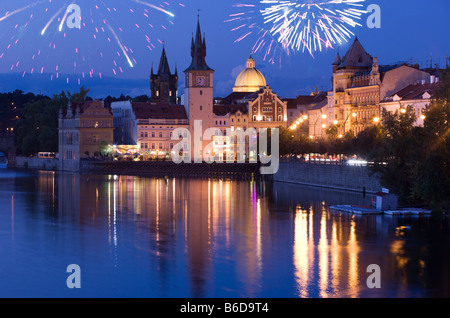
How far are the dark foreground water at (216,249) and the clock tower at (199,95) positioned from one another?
63.4 metres

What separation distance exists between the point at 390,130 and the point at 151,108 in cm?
7705

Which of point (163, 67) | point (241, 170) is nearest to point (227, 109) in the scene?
point (241, 170)

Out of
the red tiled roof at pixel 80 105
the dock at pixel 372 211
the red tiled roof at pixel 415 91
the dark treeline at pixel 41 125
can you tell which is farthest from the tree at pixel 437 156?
the dark treeline at pixel 41 125

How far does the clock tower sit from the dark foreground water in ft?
208

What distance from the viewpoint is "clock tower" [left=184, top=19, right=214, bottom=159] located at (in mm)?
127688

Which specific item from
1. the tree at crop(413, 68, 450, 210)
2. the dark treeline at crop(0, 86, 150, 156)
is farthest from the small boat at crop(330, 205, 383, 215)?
the dark treeline at crop(0, 86, 150, 156)

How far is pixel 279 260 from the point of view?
36.2 m

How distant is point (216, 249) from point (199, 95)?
9003 cm

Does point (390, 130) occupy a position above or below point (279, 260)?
above

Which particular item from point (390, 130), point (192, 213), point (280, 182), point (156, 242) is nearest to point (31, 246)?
point (156, 242)

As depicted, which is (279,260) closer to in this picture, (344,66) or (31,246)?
(31,246)

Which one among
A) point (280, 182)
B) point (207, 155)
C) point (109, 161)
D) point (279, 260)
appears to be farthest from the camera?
point (207, 155)

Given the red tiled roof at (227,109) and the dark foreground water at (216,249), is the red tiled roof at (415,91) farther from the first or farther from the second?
the red tiled roof at (227,109)

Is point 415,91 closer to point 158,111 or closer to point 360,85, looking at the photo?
point 360,85
